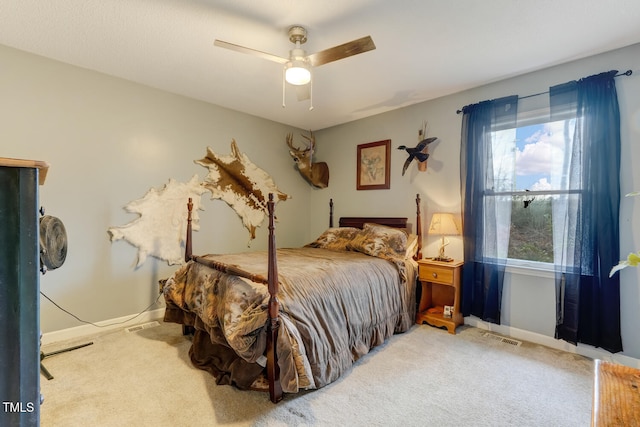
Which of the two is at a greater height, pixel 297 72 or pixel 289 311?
pixel 297 72

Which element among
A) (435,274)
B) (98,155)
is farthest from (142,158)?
(435,274)

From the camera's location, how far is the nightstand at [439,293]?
10.2 feet

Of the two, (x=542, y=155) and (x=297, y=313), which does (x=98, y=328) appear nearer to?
(x=297, y=313)

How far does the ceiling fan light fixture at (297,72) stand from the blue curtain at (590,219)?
2310mm

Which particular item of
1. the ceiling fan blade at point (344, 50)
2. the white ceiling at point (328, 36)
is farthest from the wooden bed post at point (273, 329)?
the white ceiling at point (328, 36)

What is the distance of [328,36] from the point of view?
2.38 meters

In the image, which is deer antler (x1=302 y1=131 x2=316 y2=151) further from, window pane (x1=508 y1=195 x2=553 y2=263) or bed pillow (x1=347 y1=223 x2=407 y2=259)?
window pane (x1=508 y1=195 x2=553 y2=263)

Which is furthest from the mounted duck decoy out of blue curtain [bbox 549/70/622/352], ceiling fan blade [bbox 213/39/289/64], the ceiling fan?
ceiling fan blade [bbox 213/39/289/64]

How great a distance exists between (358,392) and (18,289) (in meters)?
1.94

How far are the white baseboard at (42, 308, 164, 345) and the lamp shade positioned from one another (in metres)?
3.25

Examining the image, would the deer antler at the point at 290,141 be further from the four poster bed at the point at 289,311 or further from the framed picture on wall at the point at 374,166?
the four poster bed at the point at 289,311

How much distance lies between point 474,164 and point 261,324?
2.69 metres

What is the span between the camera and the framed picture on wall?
13.5 ft

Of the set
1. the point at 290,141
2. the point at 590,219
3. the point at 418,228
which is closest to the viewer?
the point at 590,219
